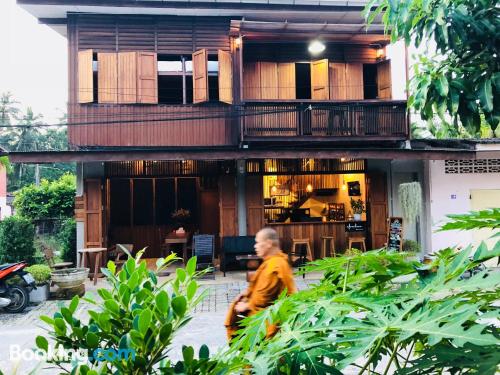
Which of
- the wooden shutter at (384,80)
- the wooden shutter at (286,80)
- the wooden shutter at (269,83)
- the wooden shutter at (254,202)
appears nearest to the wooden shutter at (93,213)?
the wooden shutter at (254,202)

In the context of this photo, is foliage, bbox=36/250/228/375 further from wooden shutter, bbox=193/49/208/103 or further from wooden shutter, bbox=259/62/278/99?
wooden shutter, bbox=259/62/278/99

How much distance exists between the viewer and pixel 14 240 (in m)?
10.1

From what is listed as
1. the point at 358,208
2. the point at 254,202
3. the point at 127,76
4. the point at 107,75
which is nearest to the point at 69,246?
the point at 107,75

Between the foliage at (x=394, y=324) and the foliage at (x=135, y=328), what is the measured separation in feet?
0.69

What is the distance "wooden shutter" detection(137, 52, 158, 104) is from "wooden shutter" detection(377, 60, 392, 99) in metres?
6.64

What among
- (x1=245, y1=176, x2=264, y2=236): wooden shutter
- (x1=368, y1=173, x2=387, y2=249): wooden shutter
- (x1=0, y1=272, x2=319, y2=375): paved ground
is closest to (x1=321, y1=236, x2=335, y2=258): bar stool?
(x1=368, y1=173, x2=387, y2=249): wooden shutter

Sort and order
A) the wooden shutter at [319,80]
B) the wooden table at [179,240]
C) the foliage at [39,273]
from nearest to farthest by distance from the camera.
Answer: the foliage at [39,273]
the wooden table at [179,240]
the wooden shutter at [319,80]

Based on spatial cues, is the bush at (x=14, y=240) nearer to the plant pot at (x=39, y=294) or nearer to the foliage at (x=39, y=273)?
the foliage at (x=39, y=273)

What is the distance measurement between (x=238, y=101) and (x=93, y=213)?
5130 mm

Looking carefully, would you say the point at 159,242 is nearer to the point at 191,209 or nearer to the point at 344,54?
the point at 191,209

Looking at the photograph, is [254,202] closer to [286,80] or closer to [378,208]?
[378,208]

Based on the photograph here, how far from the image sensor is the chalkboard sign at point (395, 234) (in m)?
10.8

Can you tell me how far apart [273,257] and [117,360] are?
2.76 m

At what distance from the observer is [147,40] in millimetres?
11711
